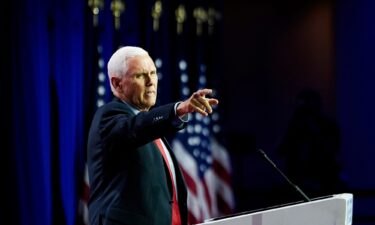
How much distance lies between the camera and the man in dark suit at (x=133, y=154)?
1897 millimetres

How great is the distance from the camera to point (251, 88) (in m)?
8.45

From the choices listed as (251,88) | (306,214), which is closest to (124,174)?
(306,214)

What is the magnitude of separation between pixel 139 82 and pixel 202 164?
3.49m

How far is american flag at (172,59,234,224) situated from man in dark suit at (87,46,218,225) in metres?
2.84

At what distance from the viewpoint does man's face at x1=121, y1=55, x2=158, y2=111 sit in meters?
2.09

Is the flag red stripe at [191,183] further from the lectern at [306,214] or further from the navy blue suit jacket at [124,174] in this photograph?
the lectern at [306,214]

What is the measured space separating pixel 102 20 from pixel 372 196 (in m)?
3.09

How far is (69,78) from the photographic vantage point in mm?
3846

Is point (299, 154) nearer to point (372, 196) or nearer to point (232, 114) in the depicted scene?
point (372, 196)

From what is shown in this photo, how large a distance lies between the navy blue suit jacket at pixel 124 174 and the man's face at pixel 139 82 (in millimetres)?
52

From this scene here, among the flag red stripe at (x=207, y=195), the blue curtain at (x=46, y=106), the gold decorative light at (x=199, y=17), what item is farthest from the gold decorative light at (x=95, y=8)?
the flag red stripe at (x=207, y=195)

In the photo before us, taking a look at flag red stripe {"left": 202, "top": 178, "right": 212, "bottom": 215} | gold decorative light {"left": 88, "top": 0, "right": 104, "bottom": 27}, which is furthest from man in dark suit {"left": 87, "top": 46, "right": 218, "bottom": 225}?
flag red stripe {"left": 202, "top": 178, "right": 212, "bottom": 215}

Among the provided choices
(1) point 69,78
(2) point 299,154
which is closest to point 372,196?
(2) point 299,154

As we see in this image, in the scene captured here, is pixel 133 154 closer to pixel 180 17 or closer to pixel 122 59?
pixel 122 59
